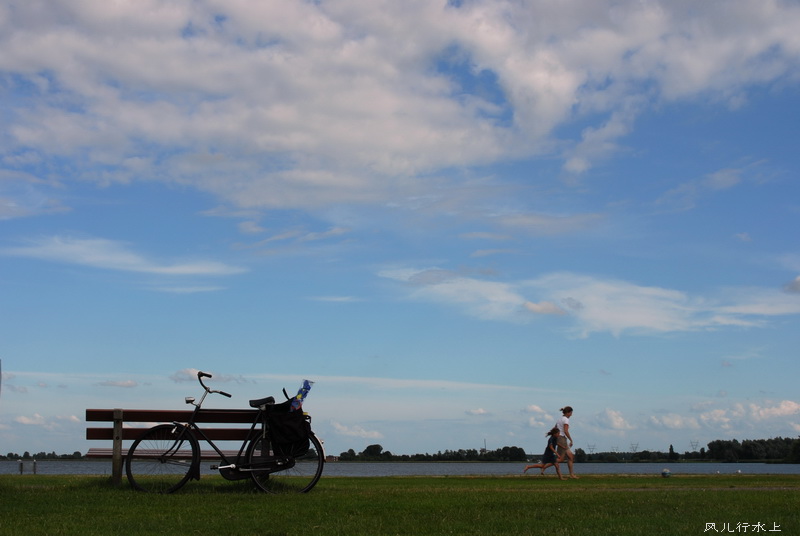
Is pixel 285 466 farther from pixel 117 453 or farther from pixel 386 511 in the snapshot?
pixel 386 511

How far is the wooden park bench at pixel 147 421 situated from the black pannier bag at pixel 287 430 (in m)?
0.55

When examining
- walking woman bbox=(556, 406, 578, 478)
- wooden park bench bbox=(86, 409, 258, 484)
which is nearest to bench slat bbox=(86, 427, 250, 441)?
wooden park bench bbox=(86, 409, 258, 484)

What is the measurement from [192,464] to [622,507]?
19.9 feet

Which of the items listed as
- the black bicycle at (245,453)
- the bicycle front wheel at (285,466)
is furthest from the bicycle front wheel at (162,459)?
the bicycle front wheel at (285,466)

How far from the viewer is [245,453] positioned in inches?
488

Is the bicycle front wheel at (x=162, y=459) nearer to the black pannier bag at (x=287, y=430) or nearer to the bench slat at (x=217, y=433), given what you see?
the bench slat at (x=217, y=433)

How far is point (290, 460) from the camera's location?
12336mm

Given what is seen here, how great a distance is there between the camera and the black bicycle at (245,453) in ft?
40.2

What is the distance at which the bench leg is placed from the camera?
1261cm

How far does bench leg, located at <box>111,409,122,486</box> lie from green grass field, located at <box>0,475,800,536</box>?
194 millimetres

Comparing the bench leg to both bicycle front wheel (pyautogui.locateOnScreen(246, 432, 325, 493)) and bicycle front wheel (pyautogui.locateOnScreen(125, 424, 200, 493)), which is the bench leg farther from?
bicycle front wheel (pyautogui.locateOnScreen(246, 432, 325, 493))

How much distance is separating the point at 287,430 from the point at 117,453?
2.73 meters

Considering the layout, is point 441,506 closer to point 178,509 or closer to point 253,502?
point 253,502

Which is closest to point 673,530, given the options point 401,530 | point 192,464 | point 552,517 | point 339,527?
point 552,517
